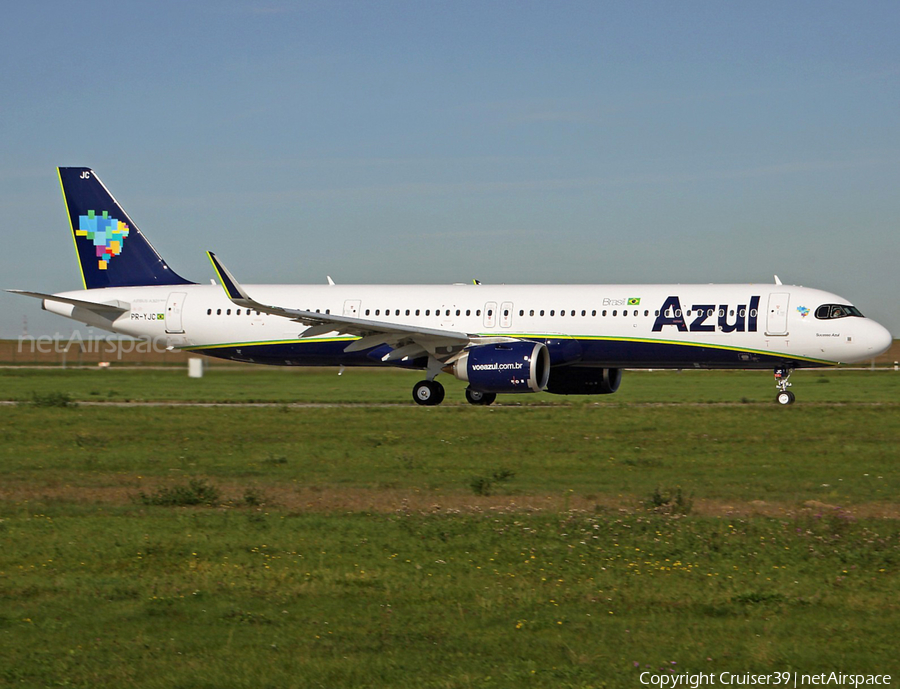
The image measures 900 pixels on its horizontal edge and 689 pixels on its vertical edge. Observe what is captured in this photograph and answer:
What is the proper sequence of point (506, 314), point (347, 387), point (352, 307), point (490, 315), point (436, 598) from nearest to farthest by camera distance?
point (436, 598) → point (506, 314) → point (490, 315) → point (352, 307) → point (347, 387)

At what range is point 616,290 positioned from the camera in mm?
31203

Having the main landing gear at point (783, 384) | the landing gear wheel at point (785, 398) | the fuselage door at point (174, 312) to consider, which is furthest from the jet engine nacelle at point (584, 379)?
the fuselage door at point (174, 312)

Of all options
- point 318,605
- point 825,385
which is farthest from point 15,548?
point 825,385

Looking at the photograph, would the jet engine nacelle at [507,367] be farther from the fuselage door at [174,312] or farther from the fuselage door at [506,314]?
the fuselage door at [174,312]

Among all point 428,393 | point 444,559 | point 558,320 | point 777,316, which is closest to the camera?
point 444,559

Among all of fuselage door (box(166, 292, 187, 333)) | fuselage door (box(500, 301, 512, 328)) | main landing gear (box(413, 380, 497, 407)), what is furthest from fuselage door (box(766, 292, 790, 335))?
fuselage door (box(166, 292, 187, 333))

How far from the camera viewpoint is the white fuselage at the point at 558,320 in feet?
97.0

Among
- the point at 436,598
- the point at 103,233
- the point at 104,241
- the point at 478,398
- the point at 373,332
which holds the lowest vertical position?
the point at 436,598

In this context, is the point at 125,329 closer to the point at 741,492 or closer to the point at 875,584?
the point at 741,492

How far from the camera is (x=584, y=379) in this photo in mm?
32812

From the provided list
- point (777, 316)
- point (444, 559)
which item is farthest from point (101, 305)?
point (444, 559)

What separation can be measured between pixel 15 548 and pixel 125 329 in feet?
84.8

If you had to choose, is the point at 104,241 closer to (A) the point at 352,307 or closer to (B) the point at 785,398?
(A) the point at 352,307

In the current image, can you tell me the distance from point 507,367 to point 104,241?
1656cm
